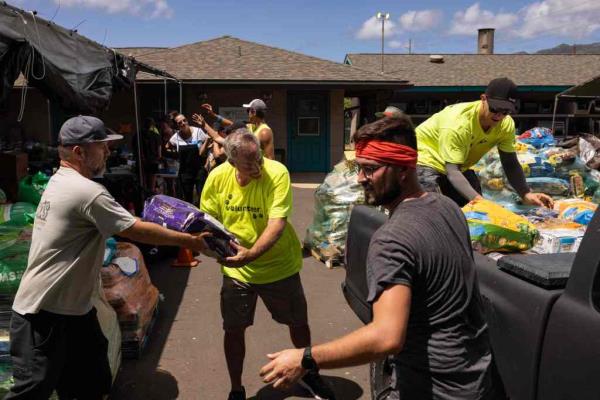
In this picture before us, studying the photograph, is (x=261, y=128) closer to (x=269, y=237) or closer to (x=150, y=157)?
(x=150, y=157)

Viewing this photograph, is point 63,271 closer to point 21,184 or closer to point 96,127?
point 96,127

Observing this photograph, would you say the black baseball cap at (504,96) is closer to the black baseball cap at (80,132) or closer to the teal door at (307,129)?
the black baseball cap at (80,132)

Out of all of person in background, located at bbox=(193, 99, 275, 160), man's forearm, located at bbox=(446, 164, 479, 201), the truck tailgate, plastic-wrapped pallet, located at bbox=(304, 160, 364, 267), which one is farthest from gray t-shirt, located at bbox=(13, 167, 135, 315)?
plastic-wrapped pallet, located at bbox=(304, 160, 364, 267)

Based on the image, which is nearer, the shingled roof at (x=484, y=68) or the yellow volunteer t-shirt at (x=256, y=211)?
the yellow volunteer t-shirt at (x=256, y=211)

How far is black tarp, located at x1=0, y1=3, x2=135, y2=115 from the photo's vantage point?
417 centimetres

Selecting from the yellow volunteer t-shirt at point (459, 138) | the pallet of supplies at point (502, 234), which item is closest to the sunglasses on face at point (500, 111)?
the yellow volunteer t-shirt at point (459, 138)

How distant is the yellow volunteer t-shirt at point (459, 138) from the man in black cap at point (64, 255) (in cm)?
210

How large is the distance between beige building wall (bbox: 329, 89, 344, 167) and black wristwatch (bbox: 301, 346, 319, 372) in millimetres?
15344

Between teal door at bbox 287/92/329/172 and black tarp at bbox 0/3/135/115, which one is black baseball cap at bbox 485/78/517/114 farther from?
teal door at bbox 287/92/329/172

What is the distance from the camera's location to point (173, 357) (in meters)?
4.42

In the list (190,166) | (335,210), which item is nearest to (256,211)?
(335,210)

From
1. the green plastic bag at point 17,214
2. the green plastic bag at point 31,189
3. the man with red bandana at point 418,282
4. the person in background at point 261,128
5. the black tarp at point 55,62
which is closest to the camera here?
the man with red bandana at point 418,282

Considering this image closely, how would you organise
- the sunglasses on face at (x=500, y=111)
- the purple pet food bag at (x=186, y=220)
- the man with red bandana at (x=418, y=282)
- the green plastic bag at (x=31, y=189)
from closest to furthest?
1. the man with red bandana at (x=418, y=282)
2. the purple pet food bag at (x=186, y=220)
3. the sunglasses on face at (x=500, y=111)
4. the green plastic bag at (x=31, y=189)

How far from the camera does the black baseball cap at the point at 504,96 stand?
3584 millimetres
